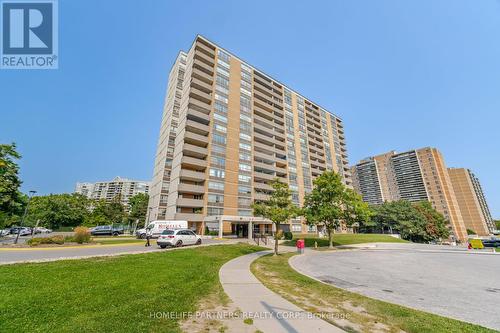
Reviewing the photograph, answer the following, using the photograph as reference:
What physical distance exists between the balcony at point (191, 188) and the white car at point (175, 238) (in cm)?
2096

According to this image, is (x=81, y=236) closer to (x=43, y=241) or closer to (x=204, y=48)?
(x=43, y=241)

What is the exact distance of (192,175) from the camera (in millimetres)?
46438

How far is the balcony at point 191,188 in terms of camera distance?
44.8 metres

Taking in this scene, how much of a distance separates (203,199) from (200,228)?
5.90 metres

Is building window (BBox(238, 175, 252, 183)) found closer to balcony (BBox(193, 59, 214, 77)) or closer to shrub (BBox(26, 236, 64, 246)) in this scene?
balcony (BBox(193, 59, 214, 77))

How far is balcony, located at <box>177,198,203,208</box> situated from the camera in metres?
44.1

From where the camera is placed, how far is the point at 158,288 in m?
8.07

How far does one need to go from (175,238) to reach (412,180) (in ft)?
483

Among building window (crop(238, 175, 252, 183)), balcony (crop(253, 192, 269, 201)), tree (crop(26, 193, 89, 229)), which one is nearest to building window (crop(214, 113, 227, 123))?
building window (crop(238, 175, 252, 183))

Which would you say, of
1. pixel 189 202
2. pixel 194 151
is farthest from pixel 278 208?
pixel 194 151

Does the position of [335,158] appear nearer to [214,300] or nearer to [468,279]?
[468,279]

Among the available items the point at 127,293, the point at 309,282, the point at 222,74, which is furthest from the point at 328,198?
the point at 222,74

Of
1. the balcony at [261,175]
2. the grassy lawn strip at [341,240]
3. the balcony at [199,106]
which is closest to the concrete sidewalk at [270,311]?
the grassy lawn strip at [341,240]

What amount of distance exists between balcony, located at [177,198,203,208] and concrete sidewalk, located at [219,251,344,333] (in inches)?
1462
